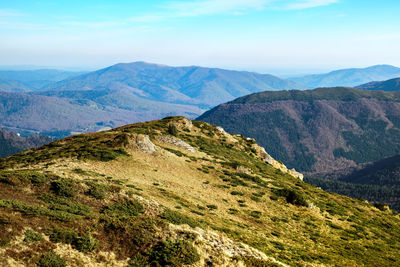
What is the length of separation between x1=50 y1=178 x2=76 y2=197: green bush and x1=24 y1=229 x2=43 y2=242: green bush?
7493 mm

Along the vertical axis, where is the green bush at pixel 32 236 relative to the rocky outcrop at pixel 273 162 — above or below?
above

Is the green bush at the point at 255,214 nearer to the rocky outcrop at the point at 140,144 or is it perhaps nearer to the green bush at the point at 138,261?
the green bush at the point at 138,261

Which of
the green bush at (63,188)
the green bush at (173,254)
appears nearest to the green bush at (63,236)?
the green bush at (173,254)

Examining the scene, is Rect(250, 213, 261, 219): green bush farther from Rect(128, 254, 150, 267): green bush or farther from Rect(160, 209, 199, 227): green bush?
Rect(128, 254, 150, 267): green bush

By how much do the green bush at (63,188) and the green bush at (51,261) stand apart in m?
8.96

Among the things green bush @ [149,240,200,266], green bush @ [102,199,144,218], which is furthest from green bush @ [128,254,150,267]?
green bush @ [102,199,144,218]

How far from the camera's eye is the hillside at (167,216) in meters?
17.1

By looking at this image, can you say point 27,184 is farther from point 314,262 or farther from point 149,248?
point 314,262

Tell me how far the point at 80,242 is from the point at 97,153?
2823cm

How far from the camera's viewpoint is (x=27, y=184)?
23734 mm

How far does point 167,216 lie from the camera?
2364 cm

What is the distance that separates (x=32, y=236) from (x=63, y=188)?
834 centimetres

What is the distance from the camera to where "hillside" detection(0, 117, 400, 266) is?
17094 mm

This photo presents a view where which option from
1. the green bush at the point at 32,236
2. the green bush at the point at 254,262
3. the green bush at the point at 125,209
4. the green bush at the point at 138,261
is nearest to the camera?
the green bush at the point at 32,236
